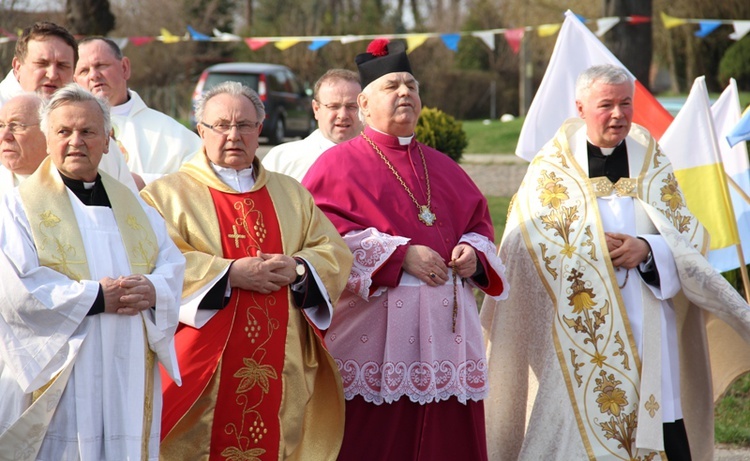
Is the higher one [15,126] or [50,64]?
[50,64]

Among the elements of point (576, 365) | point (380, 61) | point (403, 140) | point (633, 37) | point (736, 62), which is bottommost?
point (576, 365)

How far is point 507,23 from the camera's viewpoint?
28.0m

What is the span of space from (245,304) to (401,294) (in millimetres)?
766

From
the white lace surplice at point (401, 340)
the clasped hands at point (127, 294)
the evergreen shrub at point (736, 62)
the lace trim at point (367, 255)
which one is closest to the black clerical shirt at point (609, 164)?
the white lace surplice at point (401, 340)

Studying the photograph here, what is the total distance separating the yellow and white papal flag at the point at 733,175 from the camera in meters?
6.82

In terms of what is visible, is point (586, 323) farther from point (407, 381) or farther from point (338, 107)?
point (338, 107)

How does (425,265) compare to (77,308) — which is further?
(425,265)

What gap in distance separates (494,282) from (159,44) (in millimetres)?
23563

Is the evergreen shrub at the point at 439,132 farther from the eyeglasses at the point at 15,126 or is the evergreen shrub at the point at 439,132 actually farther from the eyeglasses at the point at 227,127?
the eyeglasses at the point at 15,126

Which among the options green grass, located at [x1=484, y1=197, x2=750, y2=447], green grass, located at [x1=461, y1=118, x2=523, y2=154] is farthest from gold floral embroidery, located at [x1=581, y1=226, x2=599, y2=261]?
green grass, located at [x1=461, y1=118, x2=523, y2=154]

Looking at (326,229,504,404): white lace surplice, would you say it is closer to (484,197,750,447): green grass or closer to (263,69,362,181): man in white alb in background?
(263,69,362,181): man in white alb in background

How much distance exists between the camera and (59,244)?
3.93 meters

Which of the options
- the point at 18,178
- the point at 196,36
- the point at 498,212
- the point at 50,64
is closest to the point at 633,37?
the point at 498,212

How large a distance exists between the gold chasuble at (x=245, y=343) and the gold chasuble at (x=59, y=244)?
37cm
